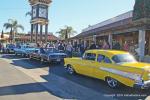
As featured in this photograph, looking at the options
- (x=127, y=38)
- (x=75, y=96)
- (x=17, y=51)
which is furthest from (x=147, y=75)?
(x=17, y=51)

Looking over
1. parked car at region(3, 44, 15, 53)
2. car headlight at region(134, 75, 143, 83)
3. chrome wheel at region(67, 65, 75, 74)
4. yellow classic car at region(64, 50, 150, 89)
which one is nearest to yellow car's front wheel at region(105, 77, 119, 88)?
yellow classic car at region(64, 50, 150, 89)

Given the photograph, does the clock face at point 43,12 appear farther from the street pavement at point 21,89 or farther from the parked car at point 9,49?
the street pavement at point 21,89

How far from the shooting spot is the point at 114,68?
12102 mm

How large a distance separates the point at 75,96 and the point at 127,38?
1882 centimetres

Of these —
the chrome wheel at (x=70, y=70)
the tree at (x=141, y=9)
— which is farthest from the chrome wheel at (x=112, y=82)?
the tree at (x=141, y=9)

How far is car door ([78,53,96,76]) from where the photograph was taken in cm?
1388

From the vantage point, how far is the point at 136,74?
11.0 m

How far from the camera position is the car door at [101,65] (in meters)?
12.7

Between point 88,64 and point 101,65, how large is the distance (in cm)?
119

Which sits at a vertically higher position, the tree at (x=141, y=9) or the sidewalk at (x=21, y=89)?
the tree at (x=141, y=9)

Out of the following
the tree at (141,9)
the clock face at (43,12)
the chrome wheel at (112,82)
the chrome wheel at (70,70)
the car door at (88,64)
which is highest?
the clock face at (43,12)

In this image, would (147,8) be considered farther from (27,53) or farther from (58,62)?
(27,53)

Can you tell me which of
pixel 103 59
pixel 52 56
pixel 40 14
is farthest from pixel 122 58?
pixel 40 14

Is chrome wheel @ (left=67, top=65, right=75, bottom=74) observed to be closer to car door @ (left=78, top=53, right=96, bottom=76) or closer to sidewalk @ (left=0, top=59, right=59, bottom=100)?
car door @ (left=78, top=53, right=96, bottom=76)
